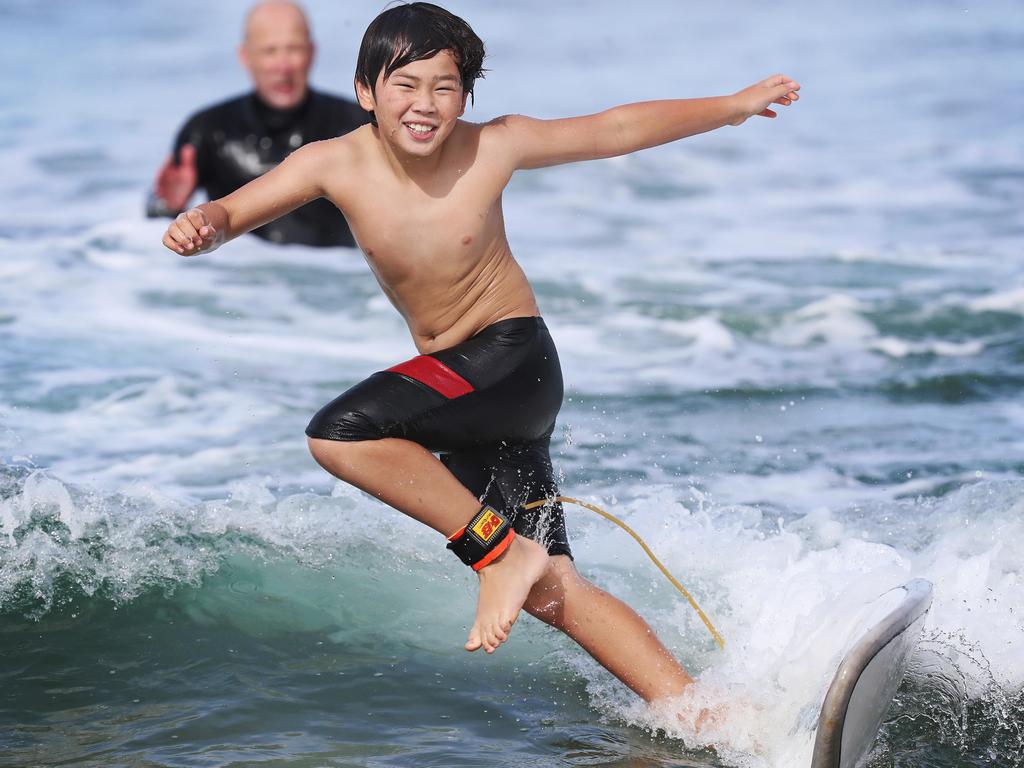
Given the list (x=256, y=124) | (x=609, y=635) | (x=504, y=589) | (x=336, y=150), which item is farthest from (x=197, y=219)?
(x=256, y=124)

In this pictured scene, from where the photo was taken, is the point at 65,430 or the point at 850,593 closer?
the point at 850,593

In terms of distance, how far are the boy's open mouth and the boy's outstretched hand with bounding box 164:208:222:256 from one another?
0.56 meters

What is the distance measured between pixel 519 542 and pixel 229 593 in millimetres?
1304

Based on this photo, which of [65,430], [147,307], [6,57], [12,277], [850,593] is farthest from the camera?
[6,57]

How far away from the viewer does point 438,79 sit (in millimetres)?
3436

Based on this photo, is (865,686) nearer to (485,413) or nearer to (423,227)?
(485,413)

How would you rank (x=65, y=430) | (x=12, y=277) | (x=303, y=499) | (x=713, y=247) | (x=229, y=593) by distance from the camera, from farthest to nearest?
(x=713, y=247), (x=12, y=277), (x=65, y=430), (x=303, y=499), (x=229, y=593)

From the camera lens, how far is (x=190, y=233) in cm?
315

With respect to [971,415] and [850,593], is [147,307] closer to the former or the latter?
[971,415]

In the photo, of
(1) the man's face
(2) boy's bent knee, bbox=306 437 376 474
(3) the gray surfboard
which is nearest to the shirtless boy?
(2) boy's bent knee, bbox=306 437 376 474

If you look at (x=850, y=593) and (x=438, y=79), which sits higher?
(x=438, y=79)

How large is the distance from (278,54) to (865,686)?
21.5 ft

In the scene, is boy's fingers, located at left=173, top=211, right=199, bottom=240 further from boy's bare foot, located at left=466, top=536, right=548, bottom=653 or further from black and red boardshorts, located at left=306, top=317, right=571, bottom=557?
boy's bare foot, located at left=466, top=536, right=548, bottom=653

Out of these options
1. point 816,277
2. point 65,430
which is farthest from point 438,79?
point 816,277
